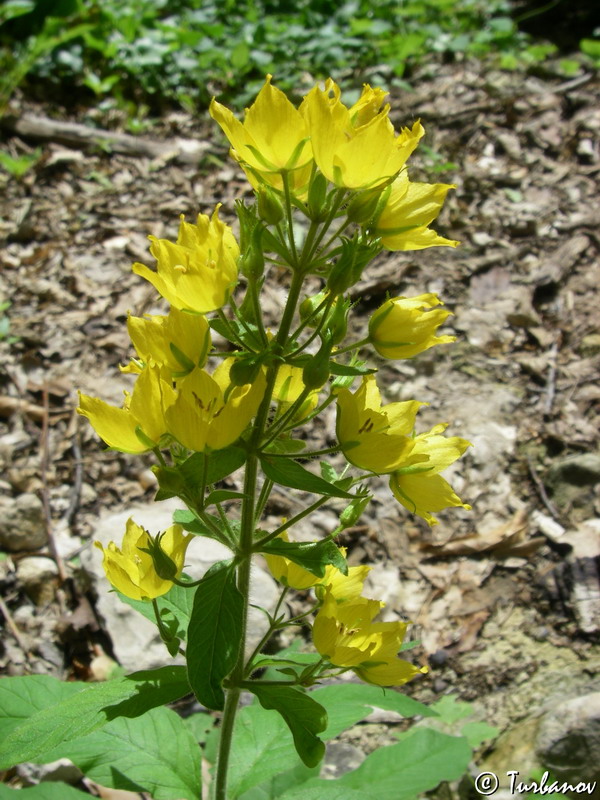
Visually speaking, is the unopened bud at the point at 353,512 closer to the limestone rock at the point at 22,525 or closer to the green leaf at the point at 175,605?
the green leaf at the point at 175,605

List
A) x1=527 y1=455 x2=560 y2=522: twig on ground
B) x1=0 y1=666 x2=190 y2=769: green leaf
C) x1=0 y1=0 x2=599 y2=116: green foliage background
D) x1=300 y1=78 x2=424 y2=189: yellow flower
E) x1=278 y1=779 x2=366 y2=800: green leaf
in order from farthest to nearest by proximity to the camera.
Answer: x1=0 y1=0 x2=599 y2=116: green foliage background → x1=527 y1=455 x2=560 y2=522: twig on ground → x1=278 y1=779 x2=366 y2=800: green leaf → x1=0 y1=666 x2=190 y2=769: green leaf → x1=300 y1=78 x2=424 y2=189: yellow flower

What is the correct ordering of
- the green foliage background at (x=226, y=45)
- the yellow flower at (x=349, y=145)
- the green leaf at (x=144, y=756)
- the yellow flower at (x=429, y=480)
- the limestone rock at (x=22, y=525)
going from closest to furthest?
1. the yellow flower at (x=349, y=145)
2. the yellow flower at (x=429, y=480)
3. the green leaf at (x=144, y=756)
4. the limestone rock at (x=22, y=525)
5. the green foliage background at (x=226, y=45)

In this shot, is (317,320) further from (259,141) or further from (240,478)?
(240,478)

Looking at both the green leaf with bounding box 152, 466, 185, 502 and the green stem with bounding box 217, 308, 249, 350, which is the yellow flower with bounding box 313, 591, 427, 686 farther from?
the green stem with bounding box 217, 308, 249, 350

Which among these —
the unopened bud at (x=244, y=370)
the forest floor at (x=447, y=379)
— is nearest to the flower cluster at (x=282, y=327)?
the unopened bud at (x=244, y=370)

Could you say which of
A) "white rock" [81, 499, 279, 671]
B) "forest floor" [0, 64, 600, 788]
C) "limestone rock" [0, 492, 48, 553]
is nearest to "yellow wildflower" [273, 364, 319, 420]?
"white rock" [81, 499, 279, 671]

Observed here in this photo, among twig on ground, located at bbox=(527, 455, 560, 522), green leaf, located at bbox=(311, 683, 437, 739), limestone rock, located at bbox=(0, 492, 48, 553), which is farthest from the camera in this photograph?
twig on ground, located at bbox=(527, 455, 560, 522)

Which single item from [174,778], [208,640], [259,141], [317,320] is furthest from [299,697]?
[259,141]
